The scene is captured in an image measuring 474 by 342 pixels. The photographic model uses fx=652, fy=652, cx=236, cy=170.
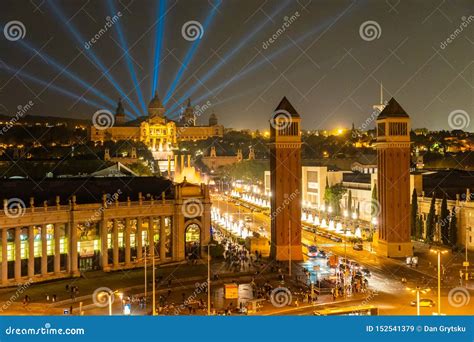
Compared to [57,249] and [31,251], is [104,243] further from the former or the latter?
[31,251]

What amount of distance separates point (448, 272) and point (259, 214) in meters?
44.0

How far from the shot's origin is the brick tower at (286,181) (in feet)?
171

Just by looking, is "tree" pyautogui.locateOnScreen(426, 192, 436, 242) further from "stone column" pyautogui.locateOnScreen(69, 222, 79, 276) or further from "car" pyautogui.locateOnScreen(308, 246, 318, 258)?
"stone column" pyautogui.locateOnScreen(69, 222, 79, 276)

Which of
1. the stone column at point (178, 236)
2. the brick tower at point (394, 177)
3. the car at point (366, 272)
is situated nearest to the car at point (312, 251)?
the brick tower at point (394, 177)

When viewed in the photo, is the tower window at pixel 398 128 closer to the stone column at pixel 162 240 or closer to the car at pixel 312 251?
the car at pixel 312 251

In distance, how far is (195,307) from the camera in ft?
115

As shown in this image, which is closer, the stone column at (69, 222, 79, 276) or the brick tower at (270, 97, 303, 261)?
the stone column at (69, 222, 79, 276)

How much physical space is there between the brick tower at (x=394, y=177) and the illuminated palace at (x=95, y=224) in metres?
14.8

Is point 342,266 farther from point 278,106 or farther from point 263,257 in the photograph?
point 278,106

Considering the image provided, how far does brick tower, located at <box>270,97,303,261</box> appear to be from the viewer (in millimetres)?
51969

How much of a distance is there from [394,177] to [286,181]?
9.32m

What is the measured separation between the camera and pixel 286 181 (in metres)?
52.9

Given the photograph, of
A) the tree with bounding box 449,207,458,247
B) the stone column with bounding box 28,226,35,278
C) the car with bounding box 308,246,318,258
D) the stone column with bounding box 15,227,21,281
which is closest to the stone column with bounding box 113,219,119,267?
the stone column with bounding box 28,226,35,278

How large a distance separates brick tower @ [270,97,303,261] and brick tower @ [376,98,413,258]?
736 cm
